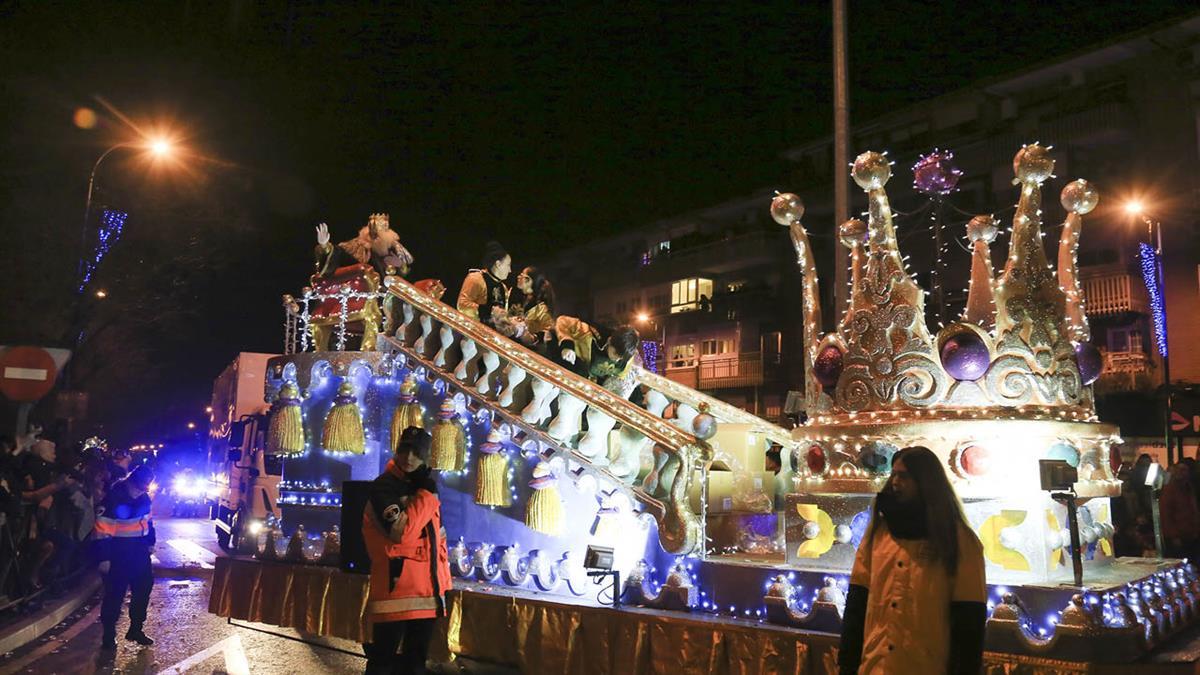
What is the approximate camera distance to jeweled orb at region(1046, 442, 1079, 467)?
6719mm

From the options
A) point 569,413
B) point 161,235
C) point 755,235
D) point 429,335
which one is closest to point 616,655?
point 569,413

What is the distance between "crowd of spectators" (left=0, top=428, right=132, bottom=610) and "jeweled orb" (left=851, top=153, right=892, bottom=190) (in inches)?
348

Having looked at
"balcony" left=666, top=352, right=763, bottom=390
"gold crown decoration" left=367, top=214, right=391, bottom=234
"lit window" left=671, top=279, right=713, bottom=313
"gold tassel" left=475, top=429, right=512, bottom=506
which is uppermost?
→ "lit window" left=671, top=279, right=713, bottom=313

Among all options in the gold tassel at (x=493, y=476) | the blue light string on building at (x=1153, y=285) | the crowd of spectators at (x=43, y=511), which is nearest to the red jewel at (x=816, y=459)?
the gold tassel at (x=493, y=476)

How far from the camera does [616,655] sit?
6.89 meters

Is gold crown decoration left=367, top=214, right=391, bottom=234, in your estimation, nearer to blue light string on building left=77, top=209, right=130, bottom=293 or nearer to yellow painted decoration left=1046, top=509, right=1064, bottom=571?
yellow painted decoration left=1046, top=509, right=1064, bottom=571

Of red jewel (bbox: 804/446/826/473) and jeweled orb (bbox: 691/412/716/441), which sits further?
jeweled orb (bbox: 691/412/716/441)

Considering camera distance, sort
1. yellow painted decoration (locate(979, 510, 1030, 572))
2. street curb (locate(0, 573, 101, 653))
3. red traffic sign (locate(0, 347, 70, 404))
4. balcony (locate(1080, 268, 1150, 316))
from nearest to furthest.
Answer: yellow painted decoration (locate(979, 510, 1030, 572))
street curb (locate(0, 573, 101, 653))
red traffic sign (locate(0, 347, 70, 404))
balcony (locate(1080, 268, 1150, 316))

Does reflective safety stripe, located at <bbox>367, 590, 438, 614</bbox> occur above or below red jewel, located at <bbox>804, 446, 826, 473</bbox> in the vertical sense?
below

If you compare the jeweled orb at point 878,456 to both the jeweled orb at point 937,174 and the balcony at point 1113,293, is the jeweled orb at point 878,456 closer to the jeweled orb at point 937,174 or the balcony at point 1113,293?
the jeweled orb at point 937,174

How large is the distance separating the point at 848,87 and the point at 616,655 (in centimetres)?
662

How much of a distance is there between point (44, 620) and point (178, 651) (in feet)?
10.0

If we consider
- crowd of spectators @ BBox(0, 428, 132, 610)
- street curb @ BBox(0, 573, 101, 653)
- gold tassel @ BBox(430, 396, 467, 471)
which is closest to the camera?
gold tassel @ BBox(430, 396, 467, 471)

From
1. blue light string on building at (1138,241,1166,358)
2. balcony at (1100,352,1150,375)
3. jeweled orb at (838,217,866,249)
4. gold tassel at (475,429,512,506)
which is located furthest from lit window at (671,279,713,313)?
jeweled orb at (838,217,866,249)
